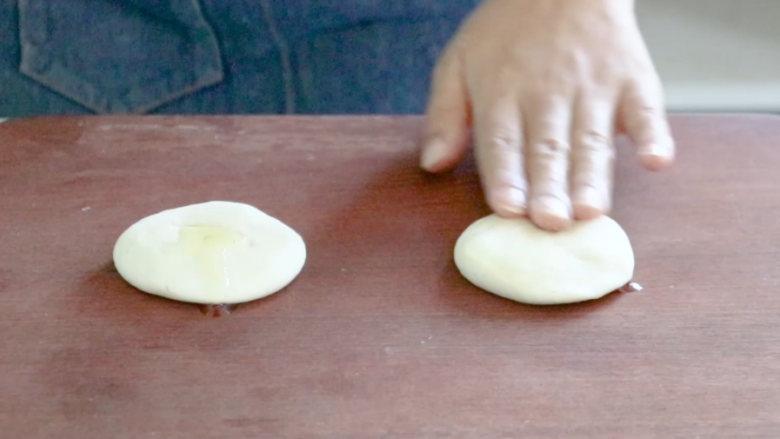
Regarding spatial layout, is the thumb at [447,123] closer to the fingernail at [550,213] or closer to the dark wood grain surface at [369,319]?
the dark wood grain surface at [369,319]

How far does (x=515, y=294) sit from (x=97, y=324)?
13.7 inches

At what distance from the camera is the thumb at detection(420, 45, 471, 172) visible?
681 millimetres

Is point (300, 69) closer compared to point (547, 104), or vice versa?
point (547, 104)

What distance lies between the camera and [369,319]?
21.1 inches

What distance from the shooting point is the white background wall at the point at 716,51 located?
1269 millimetres

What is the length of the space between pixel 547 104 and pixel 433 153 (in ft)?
0.41

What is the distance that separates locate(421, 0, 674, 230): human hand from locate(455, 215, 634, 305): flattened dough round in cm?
2

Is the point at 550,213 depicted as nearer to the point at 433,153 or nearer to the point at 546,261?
the point at 546,261

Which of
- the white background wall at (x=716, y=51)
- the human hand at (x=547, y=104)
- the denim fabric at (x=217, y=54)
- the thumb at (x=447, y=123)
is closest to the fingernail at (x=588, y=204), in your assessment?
the human hand at (x=547, y=104)

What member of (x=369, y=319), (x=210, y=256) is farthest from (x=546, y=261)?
(x=210, y=256)

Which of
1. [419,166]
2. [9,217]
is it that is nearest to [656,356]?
[419,166]

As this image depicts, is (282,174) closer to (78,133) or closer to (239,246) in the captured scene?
(239,246)

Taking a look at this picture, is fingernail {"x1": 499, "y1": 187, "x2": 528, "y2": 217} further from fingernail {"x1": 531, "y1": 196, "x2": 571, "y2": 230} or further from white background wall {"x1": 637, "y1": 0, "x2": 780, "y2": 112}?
white background wall {"x1": 637, "y1": 0, "x2": 780, "y2": 112}

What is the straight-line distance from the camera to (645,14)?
140cm
